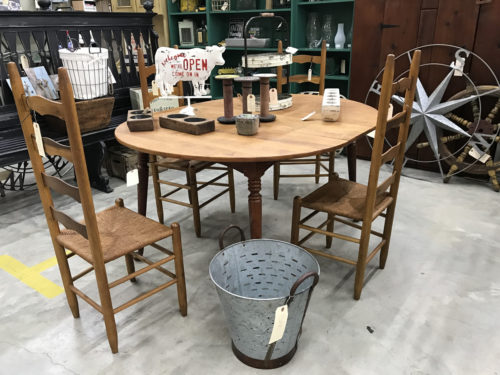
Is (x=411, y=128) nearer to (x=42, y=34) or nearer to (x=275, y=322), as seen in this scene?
(x=275, y=322)

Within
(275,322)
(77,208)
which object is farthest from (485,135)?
(77,208)

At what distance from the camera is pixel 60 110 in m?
1.35


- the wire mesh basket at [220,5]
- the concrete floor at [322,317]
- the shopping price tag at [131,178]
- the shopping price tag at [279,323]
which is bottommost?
the concrete floor at [322,317]

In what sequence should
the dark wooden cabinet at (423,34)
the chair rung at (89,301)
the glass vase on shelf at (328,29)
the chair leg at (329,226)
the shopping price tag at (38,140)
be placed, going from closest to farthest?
the shopping price tag at (38,140)
the chair rung at (89,301)
the chair leg at (329,226)
the dark wooden cabinet at (423,34)
the glass vase on shelf at (328,29)

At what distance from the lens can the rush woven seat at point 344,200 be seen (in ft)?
6.27

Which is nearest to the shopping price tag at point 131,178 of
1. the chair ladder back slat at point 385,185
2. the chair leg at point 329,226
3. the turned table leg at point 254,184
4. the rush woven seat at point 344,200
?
the turned table leg at point 254,184

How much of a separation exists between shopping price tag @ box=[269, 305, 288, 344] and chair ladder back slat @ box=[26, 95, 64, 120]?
98cm

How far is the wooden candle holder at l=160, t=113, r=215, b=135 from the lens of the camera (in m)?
1.97

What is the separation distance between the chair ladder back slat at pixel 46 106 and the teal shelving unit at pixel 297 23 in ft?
10.1

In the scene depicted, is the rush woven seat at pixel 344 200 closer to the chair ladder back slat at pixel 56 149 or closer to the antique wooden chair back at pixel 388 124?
the antique wooden chair back at pixel 388 124

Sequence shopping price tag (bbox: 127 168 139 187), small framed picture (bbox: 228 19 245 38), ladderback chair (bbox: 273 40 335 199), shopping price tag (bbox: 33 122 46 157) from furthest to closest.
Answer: small framed picture (bbox: 228 19 245 38) → ladderback chair (bbox: 273 40 335 199) → shopping price tag (bbox: 127 168 139 187) → shopping price tag (bbox: 33 122 46 157)

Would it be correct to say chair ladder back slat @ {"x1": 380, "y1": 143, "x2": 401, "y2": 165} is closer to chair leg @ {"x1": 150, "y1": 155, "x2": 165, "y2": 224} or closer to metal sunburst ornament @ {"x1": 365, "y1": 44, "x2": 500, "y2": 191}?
chair leg @ {"x1": 150, "y1": 155, "x2": 165, "y2": 224}

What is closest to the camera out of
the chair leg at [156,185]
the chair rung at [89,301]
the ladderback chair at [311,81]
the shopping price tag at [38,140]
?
the shopping price tag at [38,140]

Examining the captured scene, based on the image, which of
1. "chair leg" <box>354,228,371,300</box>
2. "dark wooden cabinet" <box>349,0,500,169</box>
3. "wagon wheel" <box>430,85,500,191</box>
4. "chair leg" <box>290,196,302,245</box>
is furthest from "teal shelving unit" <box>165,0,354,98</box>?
"chair leg" <box>354,228,371,300</box>
